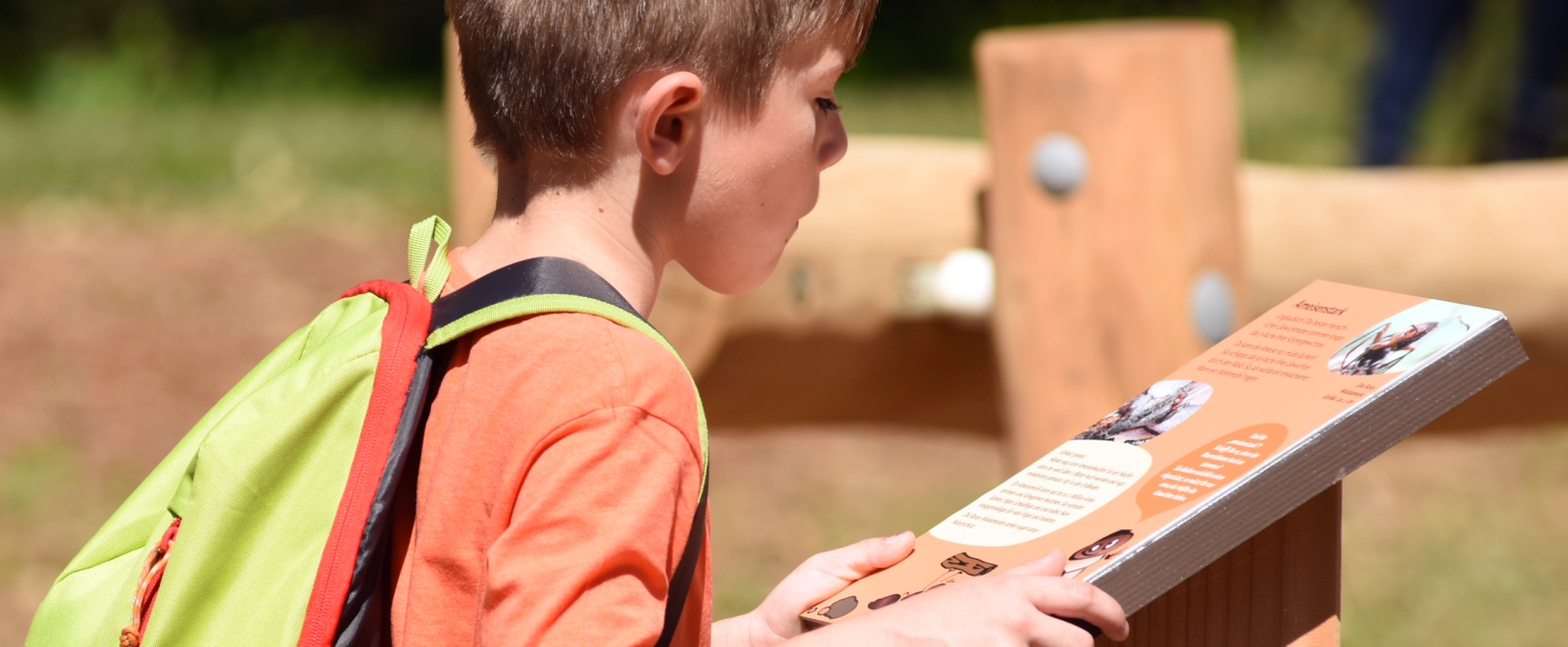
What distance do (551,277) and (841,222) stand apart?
1.22m

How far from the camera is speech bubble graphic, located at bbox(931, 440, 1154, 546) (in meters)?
1.05

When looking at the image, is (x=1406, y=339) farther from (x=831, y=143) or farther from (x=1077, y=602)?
(x=831, y=143)

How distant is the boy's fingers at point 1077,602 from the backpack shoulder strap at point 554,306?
0.22 m

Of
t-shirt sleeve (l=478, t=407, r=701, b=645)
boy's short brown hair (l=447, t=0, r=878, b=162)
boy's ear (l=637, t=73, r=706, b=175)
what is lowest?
t-shirt sleeve (l=478, t=407, r=701, b=645)

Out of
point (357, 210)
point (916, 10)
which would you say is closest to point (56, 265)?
point (357, 210)

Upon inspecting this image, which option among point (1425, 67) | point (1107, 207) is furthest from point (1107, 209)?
point (1425, 67)

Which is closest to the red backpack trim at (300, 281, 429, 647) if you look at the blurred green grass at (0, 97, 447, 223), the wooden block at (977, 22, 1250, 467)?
the wooden block at (977, 22, 1250, 467)

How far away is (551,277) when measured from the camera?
104 cm


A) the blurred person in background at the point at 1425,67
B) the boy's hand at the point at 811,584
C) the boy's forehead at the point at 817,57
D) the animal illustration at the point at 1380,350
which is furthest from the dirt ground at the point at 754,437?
the animal illustration at the point at 1380,350

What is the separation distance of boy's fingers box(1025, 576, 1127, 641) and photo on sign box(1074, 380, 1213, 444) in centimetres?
17

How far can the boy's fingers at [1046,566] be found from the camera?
99cm

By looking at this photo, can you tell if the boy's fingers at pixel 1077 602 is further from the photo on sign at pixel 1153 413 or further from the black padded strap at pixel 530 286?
the black padded strap at pixel 530 286

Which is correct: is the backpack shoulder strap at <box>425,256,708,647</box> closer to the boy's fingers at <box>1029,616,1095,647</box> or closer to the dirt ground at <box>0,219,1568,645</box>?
the boy's fingers at <box>1029,616,1095,647</box>

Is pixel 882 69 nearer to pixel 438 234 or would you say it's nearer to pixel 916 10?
pixel 916 10
